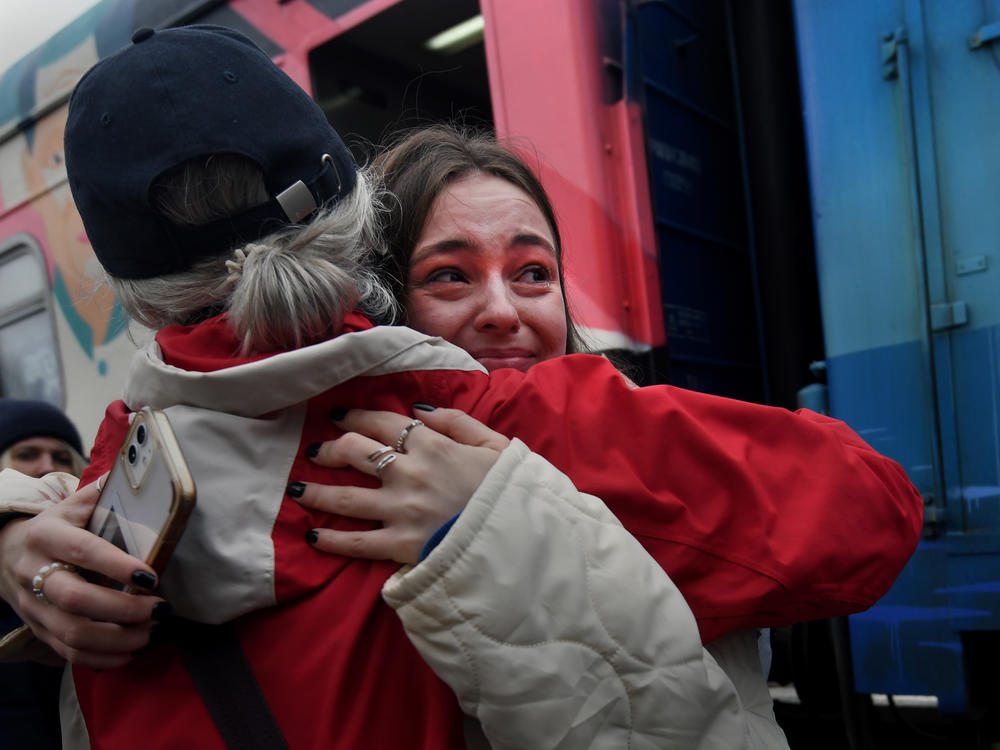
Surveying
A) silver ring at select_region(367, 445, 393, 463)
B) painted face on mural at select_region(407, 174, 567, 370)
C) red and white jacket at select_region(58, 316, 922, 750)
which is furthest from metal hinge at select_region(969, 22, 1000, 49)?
silver ring at select_region(367, 445, 393, 463)

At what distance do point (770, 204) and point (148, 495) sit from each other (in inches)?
100

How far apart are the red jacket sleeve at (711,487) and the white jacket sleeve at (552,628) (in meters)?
0.11

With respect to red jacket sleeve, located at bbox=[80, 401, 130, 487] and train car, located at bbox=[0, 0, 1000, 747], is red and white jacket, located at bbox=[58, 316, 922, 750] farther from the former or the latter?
train car, located at bbox=[0, 0, 1000, 747]

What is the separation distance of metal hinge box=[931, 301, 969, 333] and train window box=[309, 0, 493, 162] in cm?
146

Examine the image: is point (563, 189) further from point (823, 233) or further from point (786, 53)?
point (786, 53)

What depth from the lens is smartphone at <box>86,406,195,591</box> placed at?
727 millimetres

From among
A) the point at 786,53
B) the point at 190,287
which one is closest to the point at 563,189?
the point at 786,53

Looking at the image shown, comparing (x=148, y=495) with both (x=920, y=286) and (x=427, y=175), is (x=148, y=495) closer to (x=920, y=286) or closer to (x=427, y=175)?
(x=427, y=175)

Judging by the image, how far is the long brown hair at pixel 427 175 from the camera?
146cm

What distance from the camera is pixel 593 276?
2354mm

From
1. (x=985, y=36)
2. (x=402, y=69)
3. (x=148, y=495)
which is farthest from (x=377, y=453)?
(x=402, y=69)

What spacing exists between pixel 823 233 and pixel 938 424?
549mm

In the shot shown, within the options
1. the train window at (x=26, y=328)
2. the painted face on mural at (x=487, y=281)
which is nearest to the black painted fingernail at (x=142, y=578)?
the painted face on mural at (x=487, y=281)

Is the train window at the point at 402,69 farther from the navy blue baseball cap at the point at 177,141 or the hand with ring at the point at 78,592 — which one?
the hand with ring at the point at 78,592
